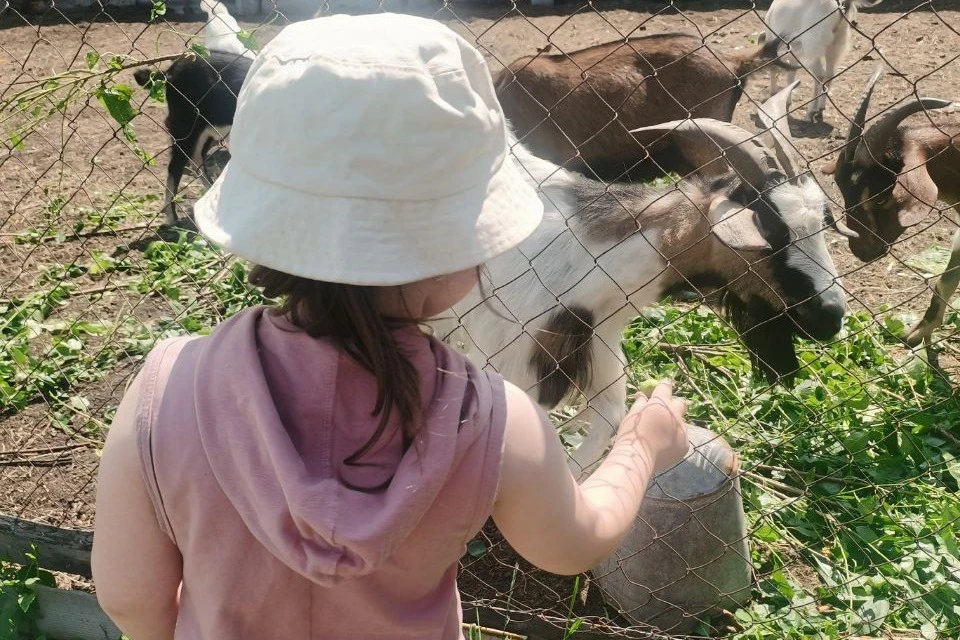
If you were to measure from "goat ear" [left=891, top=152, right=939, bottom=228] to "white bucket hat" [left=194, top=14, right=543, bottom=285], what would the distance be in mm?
2997

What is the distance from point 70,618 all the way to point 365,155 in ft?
7.67

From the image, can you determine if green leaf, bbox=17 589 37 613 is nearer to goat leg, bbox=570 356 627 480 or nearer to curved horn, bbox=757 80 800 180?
goat leg, bbox=570 356 627 480

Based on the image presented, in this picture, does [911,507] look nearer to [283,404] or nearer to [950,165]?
[950,165]

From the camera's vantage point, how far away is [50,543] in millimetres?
2785

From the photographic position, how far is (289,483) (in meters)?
1.08

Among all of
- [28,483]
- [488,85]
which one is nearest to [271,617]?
[488,85]

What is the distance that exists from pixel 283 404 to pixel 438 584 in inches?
16.1

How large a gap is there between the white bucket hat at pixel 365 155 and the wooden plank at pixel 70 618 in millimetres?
2061

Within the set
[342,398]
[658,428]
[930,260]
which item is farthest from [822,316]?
[930,260]

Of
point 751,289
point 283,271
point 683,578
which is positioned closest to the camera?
point 283,271

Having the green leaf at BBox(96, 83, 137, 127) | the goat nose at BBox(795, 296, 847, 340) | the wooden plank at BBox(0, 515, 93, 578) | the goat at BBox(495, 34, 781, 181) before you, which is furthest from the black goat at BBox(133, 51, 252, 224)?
the goat nose at BBox(795, 296, 847, 340)

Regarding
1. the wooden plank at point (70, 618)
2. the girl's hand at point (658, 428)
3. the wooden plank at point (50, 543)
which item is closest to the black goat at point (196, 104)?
the wooden plank at point (50, 543)

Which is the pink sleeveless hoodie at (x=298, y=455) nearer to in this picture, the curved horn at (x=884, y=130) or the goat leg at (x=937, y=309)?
the curved horn at (x=884, y=130)

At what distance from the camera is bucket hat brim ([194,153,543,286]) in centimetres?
102
